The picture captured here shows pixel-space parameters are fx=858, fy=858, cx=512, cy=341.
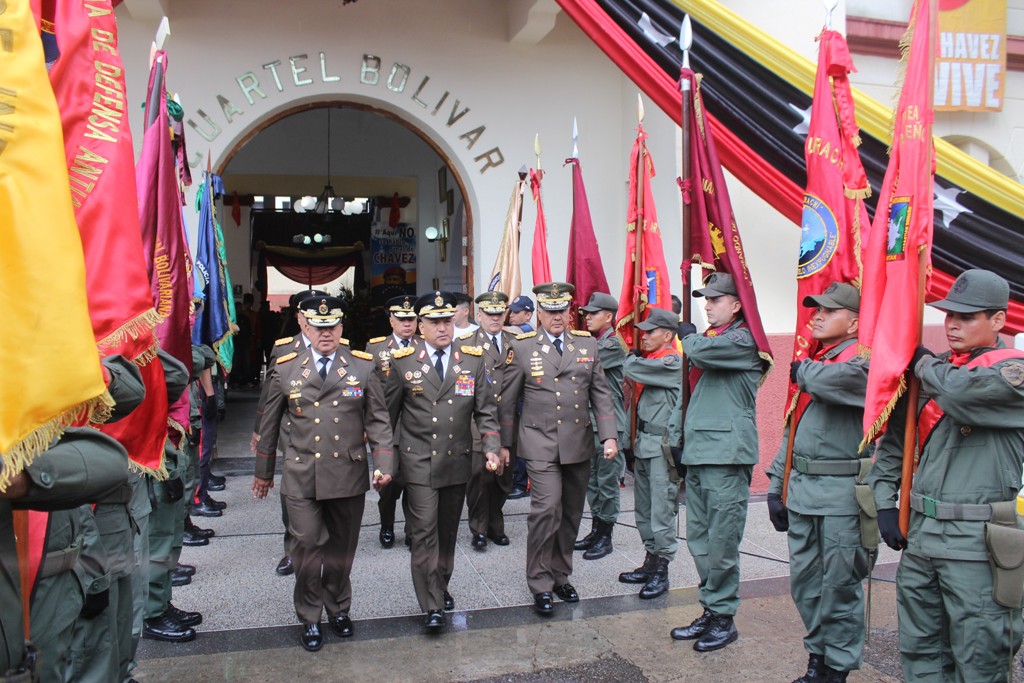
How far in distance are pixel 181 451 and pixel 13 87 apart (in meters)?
3.22

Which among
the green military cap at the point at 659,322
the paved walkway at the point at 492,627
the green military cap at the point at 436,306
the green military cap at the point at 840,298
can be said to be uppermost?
the green military cap at the point at 840,298

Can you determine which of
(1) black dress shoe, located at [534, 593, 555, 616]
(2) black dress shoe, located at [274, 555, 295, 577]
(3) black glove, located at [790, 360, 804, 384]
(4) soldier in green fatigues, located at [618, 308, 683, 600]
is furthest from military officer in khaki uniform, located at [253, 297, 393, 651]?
(3) black glove, located at [790, 360, 804, 384]

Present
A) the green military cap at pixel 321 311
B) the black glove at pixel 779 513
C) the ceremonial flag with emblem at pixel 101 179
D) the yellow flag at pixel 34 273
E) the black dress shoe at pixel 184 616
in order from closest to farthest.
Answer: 1. the yellow flag at pixel 34 273
2. the ceremonial flag with emblem at pixel 101 179
3. the black glove at pixel 779 513
4. the black dress shoe at pixel 184 616
5. the green military cap at pixel 321 311

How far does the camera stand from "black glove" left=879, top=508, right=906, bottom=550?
3.50 metres

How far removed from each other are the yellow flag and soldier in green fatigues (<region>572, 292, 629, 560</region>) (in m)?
4.41

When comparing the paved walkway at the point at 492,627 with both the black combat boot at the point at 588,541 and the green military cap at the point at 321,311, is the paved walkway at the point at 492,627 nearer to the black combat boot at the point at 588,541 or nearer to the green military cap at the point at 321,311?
the black combat boot at the point at 588,541

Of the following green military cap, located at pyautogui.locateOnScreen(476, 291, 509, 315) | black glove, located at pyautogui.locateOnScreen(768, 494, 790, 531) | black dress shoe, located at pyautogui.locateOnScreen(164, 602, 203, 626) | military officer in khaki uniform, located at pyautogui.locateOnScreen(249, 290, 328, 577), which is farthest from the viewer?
green military cap, located at pyautogui.locateOnScreen(476, 291, 509, 315)

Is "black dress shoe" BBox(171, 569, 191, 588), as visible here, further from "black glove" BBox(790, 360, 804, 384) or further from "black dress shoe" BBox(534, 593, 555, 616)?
"black glove" BBox(790, 360, 804, 384)

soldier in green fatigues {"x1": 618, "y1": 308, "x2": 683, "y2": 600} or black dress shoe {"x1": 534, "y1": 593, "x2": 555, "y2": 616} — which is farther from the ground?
soldier in green fatigues {"x1": 618, "y1": 308, "x2": 683, "y2": 600}

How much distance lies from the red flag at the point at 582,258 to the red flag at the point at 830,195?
3.23 m

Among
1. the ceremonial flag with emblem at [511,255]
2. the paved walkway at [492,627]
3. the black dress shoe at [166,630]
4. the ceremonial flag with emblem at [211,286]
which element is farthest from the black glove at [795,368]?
the ceremonial flag with emblem at [511,255]

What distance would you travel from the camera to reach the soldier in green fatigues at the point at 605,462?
6.43 m

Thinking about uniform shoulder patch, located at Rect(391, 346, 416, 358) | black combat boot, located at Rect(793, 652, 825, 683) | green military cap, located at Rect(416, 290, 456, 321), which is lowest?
black combat boot, located at Rect(793, 652, 825, 683)

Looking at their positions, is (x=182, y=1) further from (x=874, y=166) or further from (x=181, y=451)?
(x=874, y=166)
